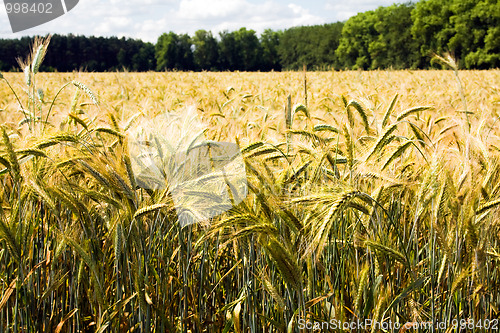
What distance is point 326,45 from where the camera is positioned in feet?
217

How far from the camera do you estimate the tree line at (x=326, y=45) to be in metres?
45.1

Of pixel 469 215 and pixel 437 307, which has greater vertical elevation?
pixel 469 215

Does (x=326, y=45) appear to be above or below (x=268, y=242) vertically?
above

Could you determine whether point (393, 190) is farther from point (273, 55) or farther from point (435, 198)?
point (273, 55)

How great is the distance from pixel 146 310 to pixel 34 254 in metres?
0.59

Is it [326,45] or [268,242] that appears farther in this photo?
[326,45]

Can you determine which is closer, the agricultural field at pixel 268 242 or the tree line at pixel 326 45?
the agricultural field at pixel 268 242

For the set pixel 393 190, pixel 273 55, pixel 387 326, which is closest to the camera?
pixel 387 326

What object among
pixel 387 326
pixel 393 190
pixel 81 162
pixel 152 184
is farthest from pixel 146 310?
pixel 393 190

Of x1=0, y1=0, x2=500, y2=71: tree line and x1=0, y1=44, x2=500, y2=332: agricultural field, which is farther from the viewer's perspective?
x1=0, y1=0, x2=500, y2=71: tree line

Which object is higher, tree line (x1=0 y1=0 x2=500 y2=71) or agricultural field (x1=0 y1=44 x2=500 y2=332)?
tree line (x1=0 y1=0 x2=500 y2=71)

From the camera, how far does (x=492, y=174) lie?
1.84m

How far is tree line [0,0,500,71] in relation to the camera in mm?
45062

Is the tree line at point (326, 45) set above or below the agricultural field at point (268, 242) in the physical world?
above
